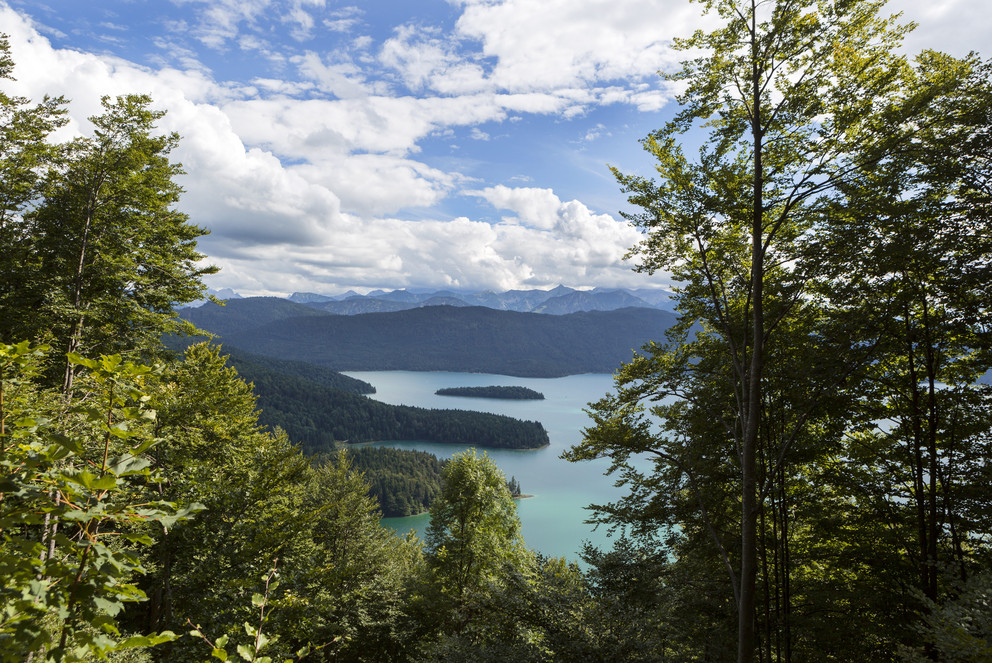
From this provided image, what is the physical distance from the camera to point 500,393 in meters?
148

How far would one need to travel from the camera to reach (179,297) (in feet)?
38.3

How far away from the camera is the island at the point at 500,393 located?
145m

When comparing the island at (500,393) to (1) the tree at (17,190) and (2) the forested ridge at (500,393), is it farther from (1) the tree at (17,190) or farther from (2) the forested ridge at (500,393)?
(1) the tree at (17,190)

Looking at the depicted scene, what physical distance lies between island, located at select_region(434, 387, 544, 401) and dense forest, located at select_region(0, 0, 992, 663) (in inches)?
5268

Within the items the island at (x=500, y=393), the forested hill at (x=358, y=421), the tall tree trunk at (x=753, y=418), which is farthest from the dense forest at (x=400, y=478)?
the island at (x=500, y=393)

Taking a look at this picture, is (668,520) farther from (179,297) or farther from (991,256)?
(179,297)

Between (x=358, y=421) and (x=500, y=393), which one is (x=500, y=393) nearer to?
(x=500, y=393)

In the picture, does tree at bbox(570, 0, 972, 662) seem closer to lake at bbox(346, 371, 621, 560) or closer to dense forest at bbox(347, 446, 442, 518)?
lake at bbox(346, 371, 621, 560)

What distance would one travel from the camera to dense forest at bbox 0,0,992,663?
554cm

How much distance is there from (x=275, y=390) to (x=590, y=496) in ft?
248

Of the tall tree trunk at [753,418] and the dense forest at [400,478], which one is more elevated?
the tall tree trunk at [753,418]

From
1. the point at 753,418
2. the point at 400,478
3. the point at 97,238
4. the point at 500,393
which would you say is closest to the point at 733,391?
the point at 753,418

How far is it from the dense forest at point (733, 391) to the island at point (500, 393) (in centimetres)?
13381

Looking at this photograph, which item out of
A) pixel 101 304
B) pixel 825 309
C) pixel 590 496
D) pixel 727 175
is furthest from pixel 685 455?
pixel 590 496
